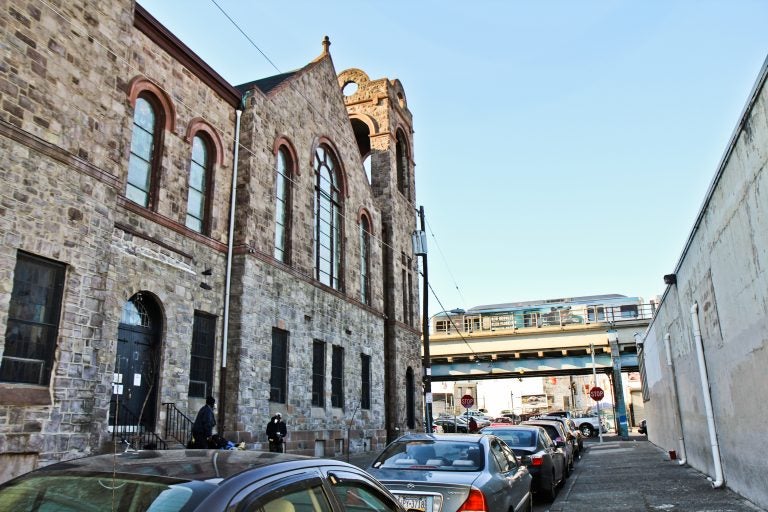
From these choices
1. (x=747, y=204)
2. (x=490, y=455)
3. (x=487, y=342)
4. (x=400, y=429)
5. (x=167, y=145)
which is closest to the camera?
(x=490, y=455)

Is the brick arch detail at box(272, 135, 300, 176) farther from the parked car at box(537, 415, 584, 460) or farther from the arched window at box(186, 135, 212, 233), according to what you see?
the parked car at box(537, 415, 584, 460)

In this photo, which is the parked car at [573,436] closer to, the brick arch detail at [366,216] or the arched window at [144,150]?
the brick arch detail at [366,216]

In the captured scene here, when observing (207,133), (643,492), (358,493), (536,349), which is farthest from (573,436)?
(358,493)

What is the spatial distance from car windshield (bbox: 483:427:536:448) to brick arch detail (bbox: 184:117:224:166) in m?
10.6

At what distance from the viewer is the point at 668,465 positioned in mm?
18281

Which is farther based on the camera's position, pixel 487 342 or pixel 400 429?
pixel 487 342

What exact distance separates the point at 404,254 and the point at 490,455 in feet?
77.4

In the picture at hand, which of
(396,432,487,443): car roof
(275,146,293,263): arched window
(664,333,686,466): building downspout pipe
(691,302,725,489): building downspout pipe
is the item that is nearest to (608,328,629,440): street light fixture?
(664,333,686,466): building downspout pipe

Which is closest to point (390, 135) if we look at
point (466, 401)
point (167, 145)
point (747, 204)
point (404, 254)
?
point (404, 254)

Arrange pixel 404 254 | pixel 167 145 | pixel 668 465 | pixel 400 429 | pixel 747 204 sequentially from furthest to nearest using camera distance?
pixel 404 254, pixel 400 429, pixel 668 465, pixel 167 145, pixel 747 204

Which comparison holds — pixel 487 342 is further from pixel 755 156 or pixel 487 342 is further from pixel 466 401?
pixel 755 156

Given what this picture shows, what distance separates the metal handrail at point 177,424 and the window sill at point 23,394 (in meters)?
4.04

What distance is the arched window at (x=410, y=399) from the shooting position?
2986 centimetres

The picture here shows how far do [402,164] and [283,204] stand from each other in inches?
572
